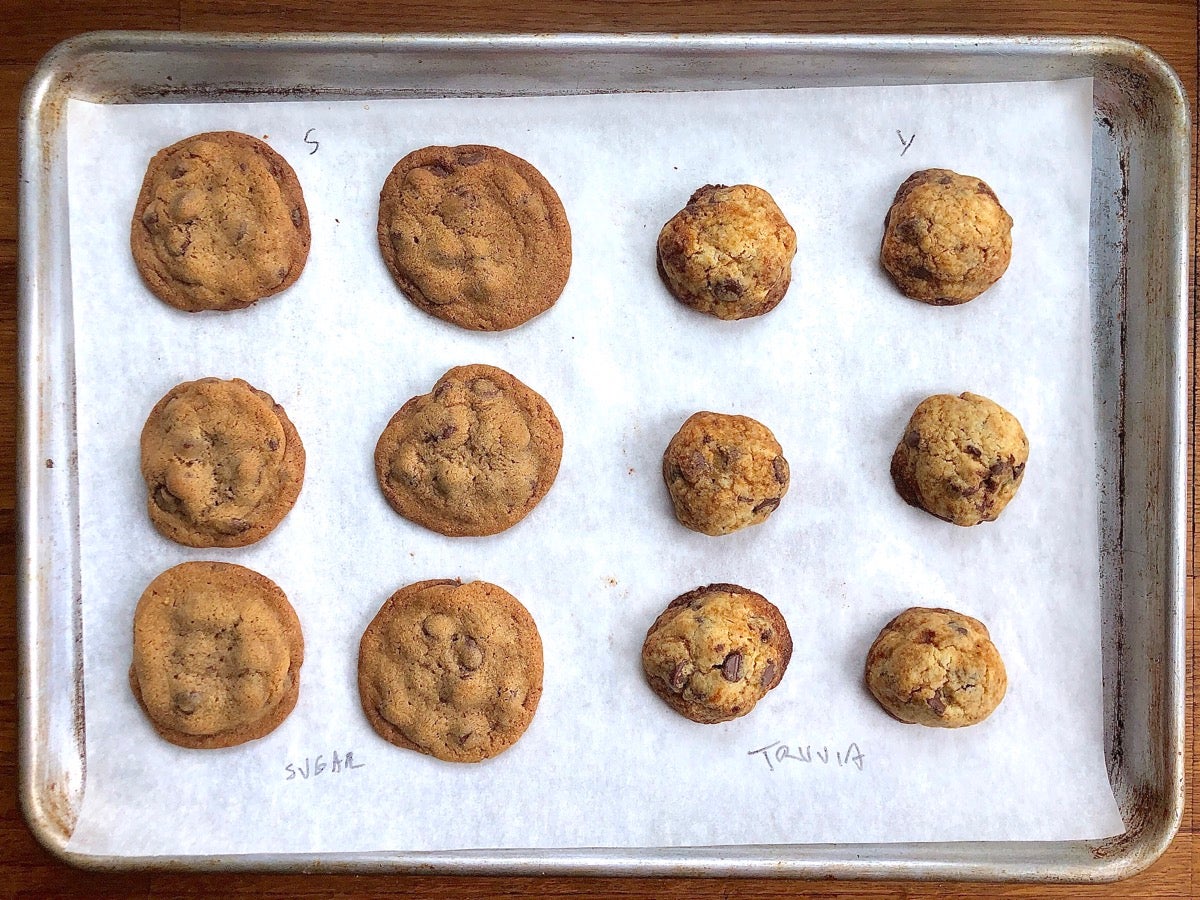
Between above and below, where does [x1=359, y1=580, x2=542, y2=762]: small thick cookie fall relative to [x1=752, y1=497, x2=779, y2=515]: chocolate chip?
below

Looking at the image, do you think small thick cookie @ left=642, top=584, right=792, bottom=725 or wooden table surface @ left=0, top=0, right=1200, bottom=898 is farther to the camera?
wooden table surface @ left=0, top=0, right=1200, bottom=898

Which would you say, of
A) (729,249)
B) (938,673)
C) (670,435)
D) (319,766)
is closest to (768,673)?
(938,673)

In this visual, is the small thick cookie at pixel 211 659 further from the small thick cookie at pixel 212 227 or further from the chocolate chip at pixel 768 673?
the chocolate chip at pixel 768 673

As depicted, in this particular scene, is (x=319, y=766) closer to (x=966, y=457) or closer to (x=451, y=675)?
(x=451, y=675)

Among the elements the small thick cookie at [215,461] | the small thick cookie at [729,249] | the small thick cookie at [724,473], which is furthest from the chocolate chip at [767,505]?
the small thick cookie at [215,461]

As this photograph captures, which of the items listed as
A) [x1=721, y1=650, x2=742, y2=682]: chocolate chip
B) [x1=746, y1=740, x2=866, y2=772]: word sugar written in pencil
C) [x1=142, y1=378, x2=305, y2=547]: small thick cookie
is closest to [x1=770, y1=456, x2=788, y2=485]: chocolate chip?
[x1=721, y1=650, x2=742, y2=682]: chocolate chip

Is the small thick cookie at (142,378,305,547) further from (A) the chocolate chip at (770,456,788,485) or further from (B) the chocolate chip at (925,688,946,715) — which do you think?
(B) the chocolate chip at (925,688,946,715)
